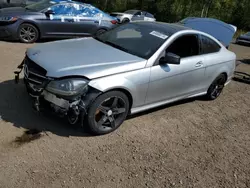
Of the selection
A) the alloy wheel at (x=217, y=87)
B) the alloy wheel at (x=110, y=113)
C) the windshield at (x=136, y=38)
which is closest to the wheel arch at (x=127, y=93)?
the alloy wheel at (x=110, y=113)

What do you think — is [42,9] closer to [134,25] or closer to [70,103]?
[134,25]

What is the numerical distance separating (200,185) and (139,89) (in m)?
1.45

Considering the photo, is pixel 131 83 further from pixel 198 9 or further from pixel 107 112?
pixel 198 9

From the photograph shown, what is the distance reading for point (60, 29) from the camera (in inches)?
341

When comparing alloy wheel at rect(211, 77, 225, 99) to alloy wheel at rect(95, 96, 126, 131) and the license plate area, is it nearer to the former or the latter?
alloy wheel at rect(95, 96, 126, 131)

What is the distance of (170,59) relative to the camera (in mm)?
3980

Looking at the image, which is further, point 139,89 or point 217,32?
point 217,32

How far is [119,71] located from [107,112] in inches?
22.1

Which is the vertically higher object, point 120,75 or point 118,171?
point 120,75

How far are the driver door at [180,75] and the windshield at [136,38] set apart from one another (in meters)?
0.22

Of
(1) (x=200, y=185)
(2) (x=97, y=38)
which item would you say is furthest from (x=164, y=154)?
(2) (x=97, y=38)

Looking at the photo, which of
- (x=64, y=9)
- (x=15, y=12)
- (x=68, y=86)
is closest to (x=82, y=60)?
(x=68, y=86)

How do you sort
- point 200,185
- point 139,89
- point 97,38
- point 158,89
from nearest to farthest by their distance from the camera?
point 200,185, point 139,89, point 158,89, point 97,38

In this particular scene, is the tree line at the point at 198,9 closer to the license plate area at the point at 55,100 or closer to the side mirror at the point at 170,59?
the side mirror at the point at 170,59
